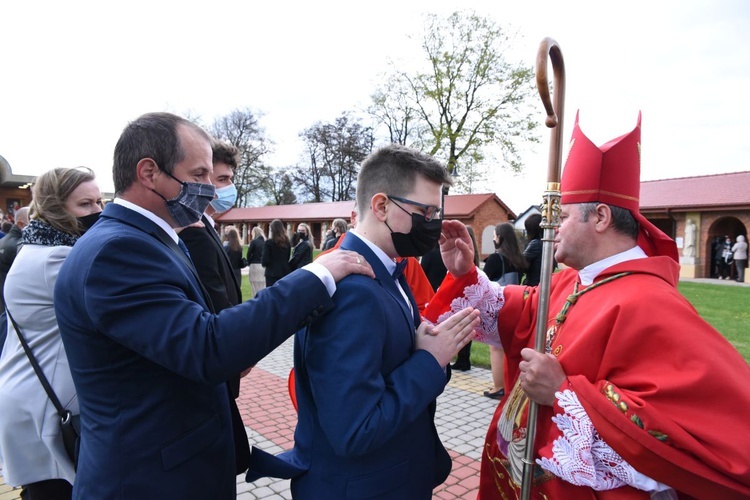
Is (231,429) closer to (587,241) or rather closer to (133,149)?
(133,149)

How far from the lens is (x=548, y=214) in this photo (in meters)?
1.93

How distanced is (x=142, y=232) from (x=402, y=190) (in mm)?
938

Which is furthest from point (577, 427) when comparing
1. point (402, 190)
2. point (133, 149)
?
point (133, 149)

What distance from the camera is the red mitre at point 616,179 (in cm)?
202

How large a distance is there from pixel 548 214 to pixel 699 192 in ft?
91.7

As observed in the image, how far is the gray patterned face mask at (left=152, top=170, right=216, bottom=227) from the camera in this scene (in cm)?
179

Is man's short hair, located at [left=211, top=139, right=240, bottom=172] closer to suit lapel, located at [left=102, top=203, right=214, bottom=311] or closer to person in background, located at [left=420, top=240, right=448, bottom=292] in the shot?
suit lapel, located at [left=102, top=203, right=214, bottom=311]

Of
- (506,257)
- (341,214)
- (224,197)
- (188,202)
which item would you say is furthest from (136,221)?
(341,214)

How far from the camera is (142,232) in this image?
5.41ft

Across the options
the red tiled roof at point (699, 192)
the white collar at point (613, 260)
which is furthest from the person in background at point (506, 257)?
the red tiled roof at point (699, 192)

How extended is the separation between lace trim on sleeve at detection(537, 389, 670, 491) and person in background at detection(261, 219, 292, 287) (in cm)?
865

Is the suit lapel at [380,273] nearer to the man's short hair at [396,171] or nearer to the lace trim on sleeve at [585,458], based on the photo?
the man's short hair at [396,171]

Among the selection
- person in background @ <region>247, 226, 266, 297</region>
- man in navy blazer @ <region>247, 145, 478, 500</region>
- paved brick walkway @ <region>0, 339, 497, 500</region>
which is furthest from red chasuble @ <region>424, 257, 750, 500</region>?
person in background @ <region>247, 226, 266, 297</region>

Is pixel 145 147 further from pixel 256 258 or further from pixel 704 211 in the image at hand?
pixel 704 211
